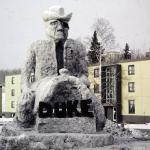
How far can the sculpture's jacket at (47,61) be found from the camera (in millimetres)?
9141

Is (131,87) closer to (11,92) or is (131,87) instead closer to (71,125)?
(11,92)

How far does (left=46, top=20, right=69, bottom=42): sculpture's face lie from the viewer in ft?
29.6

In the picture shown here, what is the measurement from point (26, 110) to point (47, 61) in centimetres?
124

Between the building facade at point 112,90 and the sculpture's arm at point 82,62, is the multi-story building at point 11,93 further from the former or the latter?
the sculpture's arm at point 82,62

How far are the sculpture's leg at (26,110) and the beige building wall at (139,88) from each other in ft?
107

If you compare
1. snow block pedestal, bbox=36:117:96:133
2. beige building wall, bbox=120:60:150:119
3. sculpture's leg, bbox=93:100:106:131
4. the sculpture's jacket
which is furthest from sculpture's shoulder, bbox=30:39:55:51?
beige building wall, bbox=120:60:150:119

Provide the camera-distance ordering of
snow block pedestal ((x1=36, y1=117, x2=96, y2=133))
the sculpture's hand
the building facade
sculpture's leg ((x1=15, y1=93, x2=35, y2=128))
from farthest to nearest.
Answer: the building facade < the sculpture's hand < sculpture's leg ((x1=15, y1=93, x2=35, y2=128)) < snow block pedestal ((x1=36, y1=117, x2=96, y2=133))

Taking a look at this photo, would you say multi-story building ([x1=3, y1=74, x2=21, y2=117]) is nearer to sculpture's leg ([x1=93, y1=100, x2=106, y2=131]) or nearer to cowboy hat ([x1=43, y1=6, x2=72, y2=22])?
cowboy hat ([x1=43, y1=6, x2=72, y2=22])

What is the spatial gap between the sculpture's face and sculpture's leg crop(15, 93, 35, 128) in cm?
142

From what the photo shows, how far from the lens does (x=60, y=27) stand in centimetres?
898

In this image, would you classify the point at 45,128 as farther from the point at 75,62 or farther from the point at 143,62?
the point at 143,62

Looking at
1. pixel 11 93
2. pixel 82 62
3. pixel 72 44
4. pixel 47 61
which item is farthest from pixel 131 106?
pixel 47 61

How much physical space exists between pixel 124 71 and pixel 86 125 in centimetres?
3557

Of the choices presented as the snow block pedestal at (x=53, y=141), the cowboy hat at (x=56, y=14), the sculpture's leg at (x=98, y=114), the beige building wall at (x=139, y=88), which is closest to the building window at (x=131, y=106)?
the beige building wall at (x=139, y=88)
